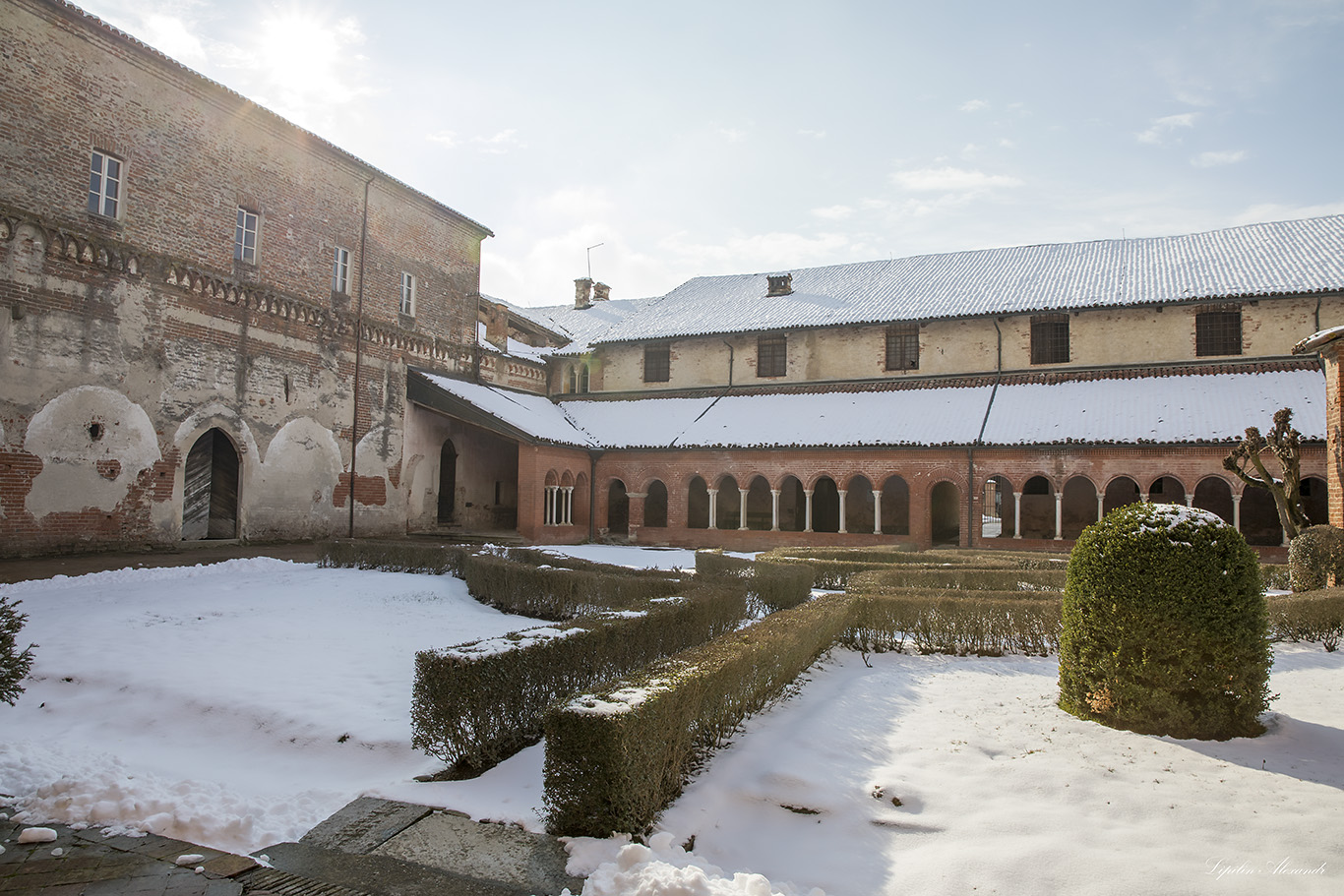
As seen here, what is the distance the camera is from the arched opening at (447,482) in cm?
2569

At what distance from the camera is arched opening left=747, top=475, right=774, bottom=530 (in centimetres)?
2964

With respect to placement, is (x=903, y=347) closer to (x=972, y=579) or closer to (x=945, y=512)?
(x=945, y=512)

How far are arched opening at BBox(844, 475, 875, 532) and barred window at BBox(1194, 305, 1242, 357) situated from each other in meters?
10.8

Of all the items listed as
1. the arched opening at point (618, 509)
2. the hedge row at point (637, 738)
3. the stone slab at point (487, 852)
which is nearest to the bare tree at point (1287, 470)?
the hedge row at point (637, 738)

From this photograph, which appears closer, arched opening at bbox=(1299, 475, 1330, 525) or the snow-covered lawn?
the snow-covered lawn

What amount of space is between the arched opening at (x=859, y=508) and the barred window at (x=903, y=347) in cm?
419

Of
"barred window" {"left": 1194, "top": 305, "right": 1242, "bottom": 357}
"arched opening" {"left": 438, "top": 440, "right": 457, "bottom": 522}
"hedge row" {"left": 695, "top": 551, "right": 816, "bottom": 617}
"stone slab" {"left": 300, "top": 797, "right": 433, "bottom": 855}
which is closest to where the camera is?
"stone slab" {"left": 300, "top": 797, "right": 433, "bottom": 855}

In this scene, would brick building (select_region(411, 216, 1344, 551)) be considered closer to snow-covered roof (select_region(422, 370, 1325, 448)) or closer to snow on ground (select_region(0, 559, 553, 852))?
snow-covered roof (select_region(422, 370, 1325, 448))

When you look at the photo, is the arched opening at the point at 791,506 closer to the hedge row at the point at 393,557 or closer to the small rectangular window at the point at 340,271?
the hedge row at the point at 393,557

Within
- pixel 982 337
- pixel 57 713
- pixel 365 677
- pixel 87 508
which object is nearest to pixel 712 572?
pixel 365 677

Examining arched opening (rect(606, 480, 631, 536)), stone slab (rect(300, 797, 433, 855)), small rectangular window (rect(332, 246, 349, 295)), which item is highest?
small rectangular window (rect(332, 246, 349, 295))

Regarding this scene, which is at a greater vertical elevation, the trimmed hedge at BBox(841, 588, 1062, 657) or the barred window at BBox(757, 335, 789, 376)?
the barred window at BBox(757, 335, 789, 376)

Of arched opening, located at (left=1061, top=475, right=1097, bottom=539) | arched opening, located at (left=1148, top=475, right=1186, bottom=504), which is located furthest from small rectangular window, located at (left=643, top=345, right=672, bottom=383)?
arched opening, located at (left=1148, top=475, right=1186, bottom=504)

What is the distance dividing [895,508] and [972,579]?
15.7 meters
